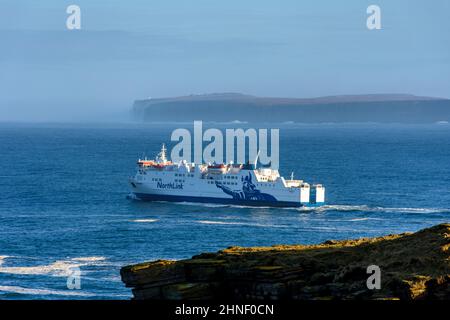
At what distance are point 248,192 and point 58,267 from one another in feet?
137

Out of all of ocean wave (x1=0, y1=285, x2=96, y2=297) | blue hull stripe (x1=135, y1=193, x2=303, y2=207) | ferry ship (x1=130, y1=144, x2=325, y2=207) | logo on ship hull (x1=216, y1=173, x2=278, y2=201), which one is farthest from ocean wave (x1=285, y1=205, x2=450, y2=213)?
ocean wave (x1=0, y1=285, x2=96, y2=297)

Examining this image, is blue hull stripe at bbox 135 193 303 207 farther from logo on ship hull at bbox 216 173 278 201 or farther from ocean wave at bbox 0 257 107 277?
ocean wave at bbox 0 257 107 277

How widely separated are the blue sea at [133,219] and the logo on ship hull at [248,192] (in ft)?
5.40

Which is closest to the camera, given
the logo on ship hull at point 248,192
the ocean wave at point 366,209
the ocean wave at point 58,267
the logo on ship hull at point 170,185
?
the ocean wave at point 58,267

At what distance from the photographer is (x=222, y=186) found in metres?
93.4

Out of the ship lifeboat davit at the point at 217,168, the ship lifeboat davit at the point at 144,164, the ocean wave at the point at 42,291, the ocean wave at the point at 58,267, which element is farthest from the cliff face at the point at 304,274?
the ship lifeboat davit at the point at 144,164

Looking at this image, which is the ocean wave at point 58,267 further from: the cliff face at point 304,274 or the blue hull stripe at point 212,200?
the blue hull stripe at point 212,200

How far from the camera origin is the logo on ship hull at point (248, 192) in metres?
91.6

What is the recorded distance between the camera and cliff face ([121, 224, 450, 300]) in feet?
84.9

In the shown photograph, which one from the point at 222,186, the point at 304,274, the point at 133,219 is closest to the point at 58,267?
the point at 133,219

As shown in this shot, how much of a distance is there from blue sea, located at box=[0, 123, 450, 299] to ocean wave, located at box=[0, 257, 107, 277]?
5 centimetres

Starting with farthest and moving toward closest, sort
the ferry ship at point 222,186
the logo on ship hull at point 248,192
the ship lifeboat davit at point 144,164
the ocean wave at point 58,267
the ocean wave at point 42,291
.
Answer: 1. the ship lifeboat davit at point 144,164
2. the logo on ship hull at point 248,192
3. the ferry ship at point 222,186
4. the ocean wave at point 58,267
5. the ocean wave at point 42,291
